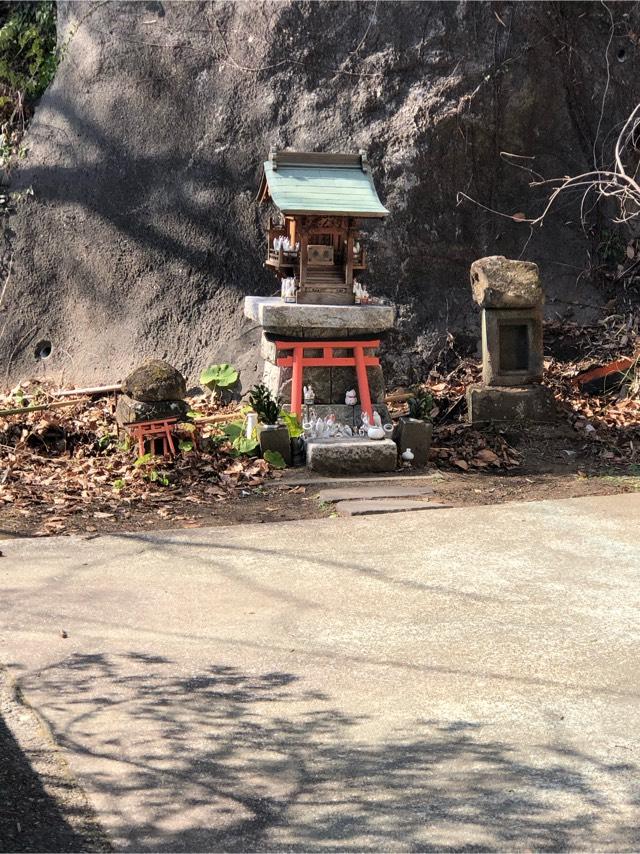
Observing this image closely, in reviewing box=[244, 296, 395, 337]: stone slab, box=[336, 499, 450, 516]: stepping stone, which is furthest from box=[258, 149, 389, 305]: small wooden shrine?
box=[336, 499, 450, 516]: stepping stone

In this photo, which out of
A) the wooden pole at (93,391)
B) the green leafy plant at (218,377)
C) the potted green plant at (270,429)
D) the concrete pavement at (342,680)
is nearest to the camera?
the concrete pavement at (342,680)

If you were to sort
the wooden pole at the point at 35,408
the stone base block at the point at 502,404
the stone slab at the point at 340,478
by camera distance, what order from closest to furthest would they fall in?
the stone slab at the point at 340,478, the wooden pole at the point at 35,408, the stone base block at the point at 502,404

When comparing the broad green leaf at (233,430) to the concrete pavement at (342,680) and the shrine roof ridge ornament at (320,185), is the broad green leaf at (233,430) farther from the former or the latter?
the concrete pavement at (342,680)

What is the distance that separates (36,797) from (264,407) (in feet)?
18.6

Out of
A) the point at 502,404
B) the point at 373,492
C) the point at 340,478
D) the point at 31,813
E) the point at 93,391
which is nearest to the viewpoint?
the point at 31,813

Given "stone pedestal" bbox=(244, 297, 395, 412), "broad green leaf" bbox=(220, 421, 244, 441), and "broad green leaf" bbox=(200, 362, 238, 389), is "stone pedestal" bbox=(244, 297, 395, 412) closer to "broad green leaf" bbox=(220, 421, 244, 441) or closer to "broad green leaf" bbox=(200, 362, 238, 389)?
"broad green leaf" bbox=(220, 421, 244, 441)

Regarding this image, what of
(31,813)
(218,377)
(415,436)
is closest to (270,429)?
(415,436)

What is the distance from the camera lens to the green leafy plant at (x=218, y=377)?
39.6 ft

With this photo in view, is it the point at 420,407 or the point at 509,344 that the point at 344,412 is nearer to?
the point at 420,407

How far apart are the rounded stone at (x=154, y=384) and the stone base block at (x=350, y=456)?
1.30 meters

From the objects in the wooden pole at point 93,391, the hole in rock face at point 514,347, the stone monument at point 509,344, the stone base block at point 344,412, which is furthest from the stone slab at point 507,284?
the wooden pole at point 93,391

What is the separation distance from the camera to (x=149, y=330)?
42.0ft

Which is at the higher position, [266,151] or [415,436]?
[266,151]

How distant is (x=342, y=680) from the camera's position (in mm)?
5148
